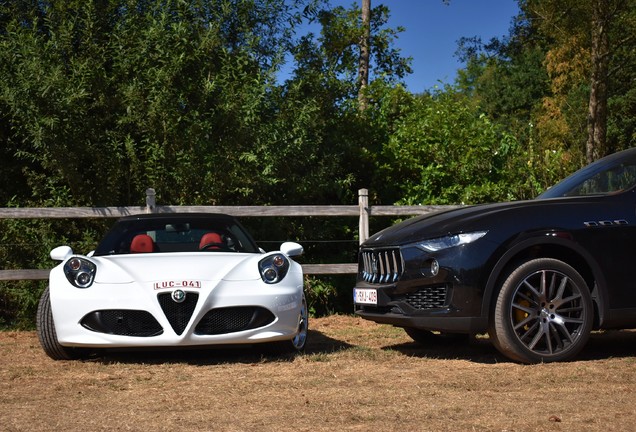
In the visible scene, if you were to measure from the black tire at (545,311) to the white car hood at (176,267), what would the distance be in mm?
2084

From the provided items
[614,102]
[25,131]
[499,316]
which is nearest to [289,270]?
[499,316]

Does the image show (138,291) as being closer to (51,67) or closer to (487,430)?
(487,430)

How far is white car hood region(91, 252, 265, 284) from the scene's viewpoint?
7.79 m

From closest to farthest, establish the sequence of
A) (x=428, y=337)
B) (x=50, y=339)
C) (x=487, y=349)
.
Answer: (x=50, y=339)
(x=487, y=349)
(x=428, y=337)

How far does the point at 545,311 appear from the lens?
7566 mm

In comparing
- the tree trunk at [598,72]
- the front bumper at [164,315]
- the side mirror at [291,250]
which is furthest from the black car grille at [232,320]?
the tree trunk at [598,72]

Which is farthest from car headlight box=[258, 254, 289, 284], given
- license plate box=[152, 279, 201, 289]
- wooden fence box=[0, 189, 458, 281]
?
wooden fence box=[0, 189, 458, 281]

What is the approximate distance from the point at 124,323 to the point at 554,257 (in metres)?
3.52

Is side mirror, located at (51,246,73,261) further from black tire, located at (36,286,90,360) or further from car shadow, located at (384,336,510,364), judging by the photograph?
car shadow, located at (384,336,510,364)

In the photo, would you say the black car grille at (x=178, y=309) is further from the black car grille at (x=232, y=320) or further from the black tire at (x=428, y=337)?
the black tire at (x=428, y=337)

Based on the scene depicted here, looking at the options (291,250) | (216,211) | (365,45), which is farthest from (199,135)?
(365,45)

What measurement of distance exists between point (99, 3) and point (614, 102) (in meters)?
32.9

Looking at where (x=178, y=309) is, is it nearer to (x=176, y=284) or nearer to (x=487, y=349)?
(x=176, y=284)

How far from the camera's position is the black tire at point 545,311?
7.50 metres
